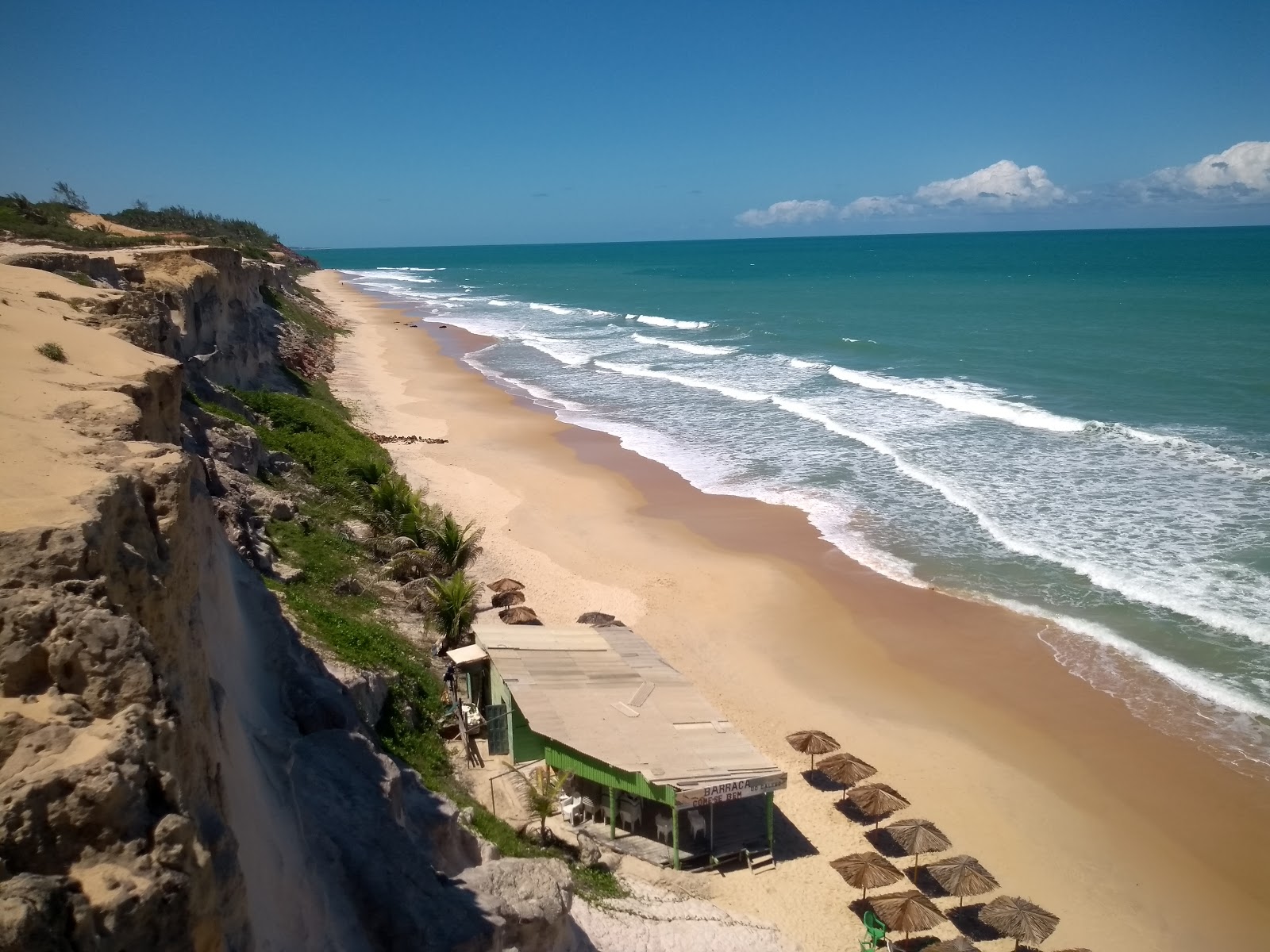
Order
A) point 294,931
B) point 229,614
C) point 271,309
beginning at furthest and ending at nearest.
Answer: point 271,309 → point 229,614 → point 294,931

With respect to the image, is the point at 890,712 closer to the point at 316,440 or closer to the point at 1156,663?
the point at 1156,663

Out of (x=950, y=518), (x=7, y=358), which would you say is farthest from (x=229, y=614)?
(x=950, y=518)

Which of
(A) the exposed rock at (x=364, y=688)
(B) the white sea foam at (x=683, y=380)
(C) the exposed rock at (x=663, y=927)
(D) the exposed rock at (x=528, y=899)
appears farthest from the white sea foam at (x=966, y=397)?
(D) the exposed rock at (x=528, y=899)

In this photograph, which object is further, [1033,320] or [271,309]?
[1033,320]

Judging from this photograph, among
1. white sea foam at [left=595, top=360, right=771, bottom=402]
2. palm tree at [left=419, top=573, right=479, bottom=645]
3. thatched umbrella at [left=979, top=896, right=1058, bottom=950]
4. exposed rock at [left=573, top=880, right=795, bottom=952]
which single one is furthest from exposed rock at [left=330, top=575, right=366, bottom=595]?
white sea foam at [left=595, top=360, right=771, bottom=402]

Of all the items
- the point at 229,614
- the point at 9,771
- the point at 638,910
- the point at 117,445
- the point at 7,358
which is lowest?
the point at 638,910

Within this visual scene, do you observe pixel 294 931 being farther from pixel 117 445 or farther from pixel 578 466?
pixel 578 466

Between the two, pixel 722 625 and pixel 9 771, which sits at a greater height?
pixel 9 771

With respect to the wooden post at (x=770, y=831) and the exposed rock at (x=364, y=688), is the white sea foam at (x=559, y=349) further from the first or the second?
the wooden post at (x=770, y=831)
